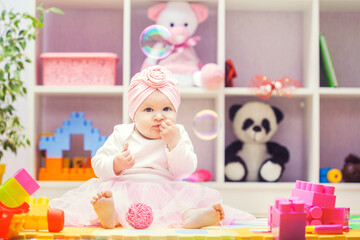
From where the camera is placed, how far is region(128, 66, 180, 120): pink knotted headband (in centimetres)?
146

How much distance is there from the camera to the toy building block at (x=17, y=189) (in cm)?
110

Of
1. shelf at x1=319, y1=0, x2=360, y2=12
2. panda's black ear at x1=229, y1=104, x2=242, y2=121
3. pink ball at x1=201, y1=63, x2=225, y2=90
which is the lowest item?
panda's black ear at x1=229, y1=104, x2=242, y2=121

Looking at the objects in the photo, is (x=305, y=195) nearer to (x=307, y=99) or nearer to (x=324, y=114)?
(x=307, y=99)

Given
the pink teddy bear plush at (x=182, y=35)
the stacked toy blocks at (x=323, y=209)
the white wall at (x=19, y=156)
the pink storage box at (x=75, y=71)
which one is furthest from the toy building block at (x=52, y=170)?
the stacked toy blocks at (x=323, y=209)

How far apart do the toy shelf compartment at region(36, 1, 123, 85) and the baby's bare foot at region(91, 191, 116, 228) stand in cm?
140

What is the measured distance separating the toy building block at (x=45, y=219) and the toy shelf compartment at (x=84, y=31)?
1.46 m

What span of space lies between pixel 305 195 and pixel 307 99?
1212mm

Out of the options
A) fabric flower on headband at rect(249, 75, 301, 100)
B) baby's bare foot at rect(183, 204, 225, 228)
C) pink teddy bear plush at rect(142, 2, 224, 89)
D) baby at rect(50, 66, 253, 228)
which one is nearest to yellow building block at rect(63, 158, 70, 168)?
pink teddy bear plush at rect(142, 2, 224, 89)

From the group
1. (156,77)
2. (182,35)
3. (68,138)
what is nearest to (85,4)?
(182,35)

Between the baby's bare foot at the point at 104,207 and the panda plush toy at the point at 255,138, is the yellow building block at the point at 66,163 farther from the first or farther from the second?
the baby's bare foot at the point at 104,207

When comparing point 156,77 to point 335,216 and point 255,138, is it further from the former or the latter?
point 255,138

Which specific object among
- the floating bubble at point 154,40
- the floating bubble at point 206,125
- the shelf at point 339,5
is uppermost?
the shelf at point 339,5

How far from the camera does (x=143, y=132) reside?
4.91 ft

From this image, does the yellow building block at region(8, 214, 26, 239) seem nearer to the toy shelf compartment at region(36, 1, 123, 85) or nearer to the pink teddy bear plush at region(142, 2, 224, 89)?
the pink teddy bear plush at region(142, 2, 224, 89)
